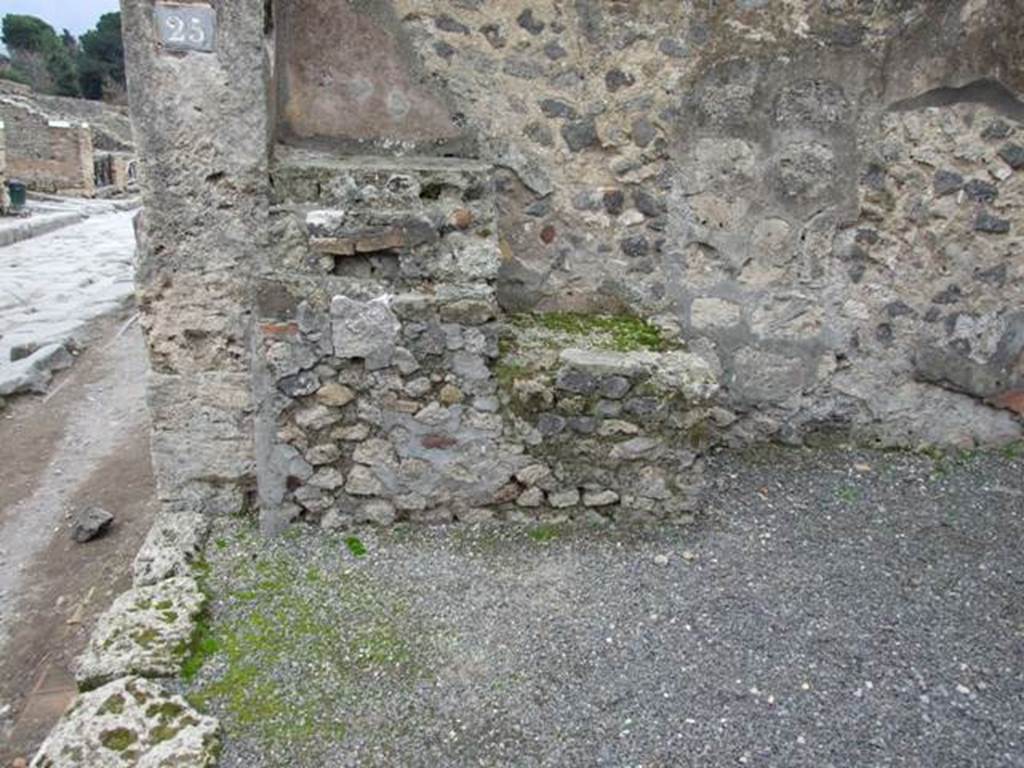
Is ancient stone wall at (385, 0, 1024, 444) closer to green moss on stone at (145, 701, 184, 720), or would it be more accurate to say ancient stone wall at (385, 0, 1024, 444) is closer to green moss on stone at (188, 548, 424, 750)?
green moss on stone at (188, 548, 424, 750)

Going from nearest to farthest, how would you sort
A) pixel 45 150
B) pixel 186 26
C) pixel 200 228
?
pixel 186 26 → pixel 200 228 → pixel 45 150

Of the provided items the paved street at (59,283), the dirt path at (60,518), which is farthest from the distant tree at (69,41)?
the dirt path at (60,518)

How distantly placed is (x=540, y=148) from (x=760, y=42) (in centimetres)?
108

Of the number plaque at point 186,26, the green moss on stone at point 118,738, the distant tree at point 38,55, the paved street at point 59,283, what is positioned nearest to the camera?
the green moss on stone at point 118,738

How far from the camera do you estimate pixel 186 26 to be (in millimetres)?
2752

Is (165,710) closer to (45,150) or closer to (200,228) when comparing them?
(200,228)

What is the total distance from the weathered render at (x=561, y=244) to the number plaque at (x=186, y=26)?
29 mm

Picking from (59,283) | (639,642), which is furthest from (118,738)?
(59,283)

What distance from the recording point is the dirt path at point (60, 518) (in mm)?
2818

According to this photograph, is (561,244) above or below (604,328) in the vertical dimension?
above

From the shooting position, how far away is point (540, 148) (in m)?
3.53

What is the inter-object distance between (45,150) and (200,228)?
1824 centimetres

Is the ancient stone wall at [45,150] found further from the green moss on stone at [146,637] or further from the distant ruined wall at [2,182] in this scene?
the green moss on stone at [146,637]

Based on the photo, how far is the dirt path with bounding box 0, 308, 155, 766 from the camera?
2.82m
